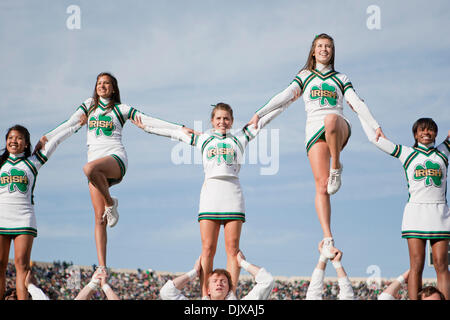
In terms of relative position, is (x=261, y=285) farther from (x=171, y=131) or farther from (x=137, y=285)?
(x=137, y=285)

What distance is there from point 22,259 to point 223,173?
3130 millimetres

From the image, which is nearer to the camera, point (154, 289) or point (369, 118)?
point (369, 118)

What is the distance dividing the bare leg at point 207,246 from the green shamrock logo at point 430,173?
2.84 meters

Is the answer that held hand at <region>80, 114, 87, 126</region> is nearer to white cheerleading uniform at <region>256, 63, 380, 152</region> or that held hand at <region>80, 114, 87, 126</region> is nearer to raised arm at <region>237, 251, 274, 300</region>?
white cheerleading uniform at <region>256, 63, 380, 152</region>

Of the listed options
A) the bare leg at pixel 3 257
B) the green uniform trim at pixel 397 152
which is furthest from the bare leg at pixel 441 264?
the bare leg at pixel 3 257

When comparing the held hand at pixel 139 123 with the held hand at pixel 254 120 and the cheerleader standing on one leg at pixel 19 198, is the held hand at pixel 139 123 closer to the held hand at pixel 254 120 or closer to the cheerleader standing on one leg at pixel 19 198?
the cheerleader standing on one leg at pixel 19 198
